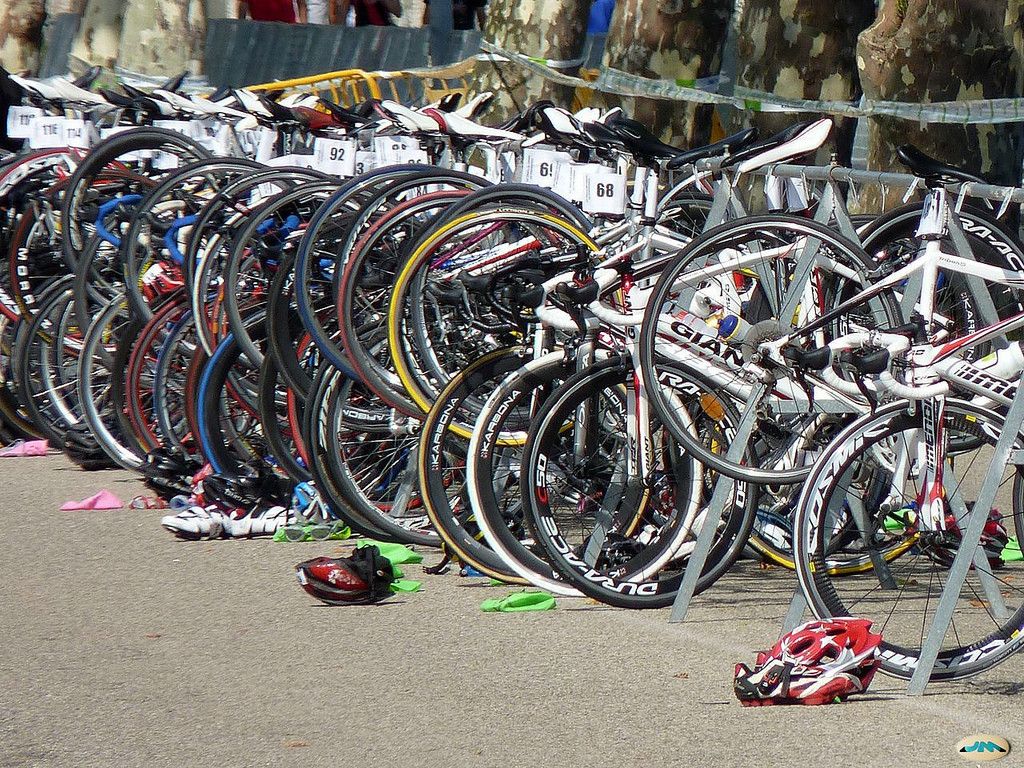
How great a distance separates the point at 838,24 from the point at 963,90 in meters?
1.64

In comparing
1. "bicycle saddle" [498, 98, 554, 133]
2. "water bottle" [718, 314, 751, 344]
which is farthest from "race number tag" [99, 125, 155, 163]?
"water bottle" [718, 314, 751, 344]

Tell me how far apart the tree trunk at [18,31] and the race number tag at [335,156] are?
15.1 m

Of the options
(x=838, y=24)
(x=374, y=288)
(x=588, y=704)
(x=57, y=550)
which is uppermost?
(x=838, y=24)

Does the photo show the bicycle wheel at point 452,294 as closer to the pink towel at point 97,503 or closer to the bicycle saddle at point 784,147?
the bicycle saddle at point 784,147

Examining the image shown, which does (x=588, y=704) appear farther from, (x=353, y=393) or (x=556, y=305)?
(x=353, y=393)

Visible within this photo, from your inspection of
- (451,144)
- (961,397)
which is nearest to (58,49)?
(451,144)

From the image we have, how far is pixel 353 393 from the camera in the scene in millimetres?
7910

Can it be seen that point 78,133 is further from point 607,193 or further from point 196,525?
point 607,193

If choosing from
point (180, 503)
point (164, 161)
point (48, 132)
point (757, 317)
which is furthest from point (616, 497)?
point (48, 132)

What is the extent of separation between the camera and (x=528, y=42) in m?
17.0

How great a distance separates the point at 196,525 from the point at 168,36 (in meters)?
14.0

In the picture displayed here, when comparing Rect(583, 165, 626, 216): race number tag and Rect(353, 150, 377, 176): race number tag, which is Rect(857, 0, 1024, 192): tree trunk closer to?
Rect(353, 150, 377, 176): race number tag

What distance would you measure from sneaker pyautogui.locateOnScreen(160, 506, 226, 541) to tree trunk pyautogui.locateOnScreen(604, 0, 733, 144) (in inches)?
315

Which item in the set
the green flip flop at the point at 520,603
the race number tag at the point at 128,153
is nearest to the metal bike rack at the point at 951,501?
the green flip flop at the point at 520,603
